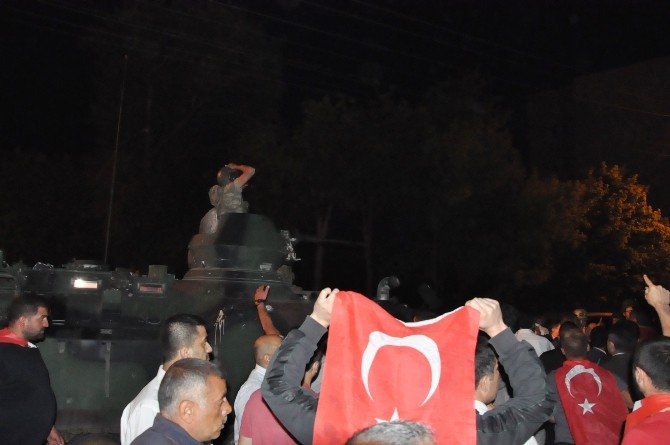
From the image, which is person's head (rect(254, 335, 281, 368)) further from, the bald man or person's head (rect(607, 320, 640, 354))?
person's head (rect(607, 320, 640, 354))

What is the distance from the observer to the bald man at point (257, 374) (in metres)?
5.80

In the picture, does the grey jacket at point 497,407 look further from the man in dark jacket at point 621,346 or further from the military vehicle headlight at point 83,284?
the military vehicle headlight at point 83,284

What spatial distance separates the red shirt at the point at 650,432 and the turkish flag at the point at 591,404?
6.47 ft

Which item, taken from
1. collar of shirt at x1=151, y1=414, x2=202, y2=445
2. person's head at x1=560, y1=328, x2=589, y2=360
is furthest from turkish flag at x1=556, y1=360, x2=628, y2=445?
collar of shirt at x1=151, y1=414, x2=202, y2=445

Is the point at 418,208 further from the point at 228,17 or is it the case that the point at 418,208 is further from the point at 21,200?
the point at 21,200

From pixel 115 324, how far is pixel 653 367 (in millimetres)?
7749

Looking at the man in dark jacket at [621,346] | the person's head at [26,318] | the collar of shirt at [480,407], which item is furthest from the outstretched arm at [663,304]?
the person's head at [26,318]

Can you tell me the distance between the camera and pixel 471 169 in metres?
34.2

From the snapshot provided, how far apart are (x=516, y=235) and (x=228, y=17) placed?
14893mm

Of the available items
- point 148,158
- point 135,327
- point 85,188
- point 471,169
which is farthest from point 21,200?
point 135,327

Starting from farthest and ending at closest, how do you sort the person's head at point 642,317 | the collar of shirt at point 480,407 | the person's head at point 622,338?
the person's head at point 642,317 → the person's head at point 622,338 → the collar of shirt at point 480,407

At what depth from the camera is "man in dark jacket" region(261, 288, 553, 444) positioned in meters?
3.65

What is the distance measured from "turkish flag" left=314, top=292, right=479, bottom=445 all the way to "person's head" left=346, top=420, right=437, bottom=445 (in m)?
1.08

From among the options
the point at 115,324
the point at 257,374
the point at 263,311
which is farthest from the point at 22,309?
the point at 263,311
